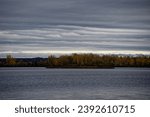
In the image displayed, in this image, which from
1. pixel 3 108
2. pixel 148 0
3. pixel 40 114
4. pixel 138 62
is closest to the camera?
pixel 40 114

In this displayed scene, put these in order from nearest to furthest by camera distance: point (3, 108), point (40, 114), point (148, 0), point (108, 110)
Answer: point (40, 114) → point (108, 110) → point (3, 108) → point (148, 0)

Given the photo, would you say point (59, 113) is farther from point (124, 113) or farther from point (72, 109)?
point (124, 113)

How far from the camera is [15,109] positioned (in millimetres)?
9445

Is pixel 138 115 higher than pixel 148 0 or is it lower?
lower

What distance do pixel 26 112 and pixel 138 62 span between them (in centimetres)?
4566

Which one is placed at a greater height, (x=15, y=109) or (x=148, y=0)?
(x=148, y=0)

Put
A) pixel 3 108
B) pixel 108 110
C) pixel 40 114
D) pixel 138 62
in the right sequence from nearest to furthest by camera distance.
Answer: pixel 40 114
pixel 108 110
pixel 3 108
pixel 138 62

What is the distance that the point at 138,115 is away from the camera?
352 inches

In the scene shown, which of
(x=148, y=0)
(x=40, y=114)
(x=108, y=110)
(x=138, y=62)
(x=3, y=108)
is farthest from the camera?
(x=138, y=62)

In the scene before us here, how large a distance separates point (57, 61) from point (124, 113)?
48.1 metres

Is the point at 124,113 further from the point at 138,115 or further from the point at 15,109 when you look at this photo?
the point at 15,109

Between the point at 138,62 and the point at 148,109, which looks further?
the point at 138,62

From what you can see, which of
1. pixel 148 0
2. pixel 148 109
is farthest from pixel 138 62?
pixel 148 109

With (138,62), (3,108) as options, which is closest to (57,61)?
(138,62)
